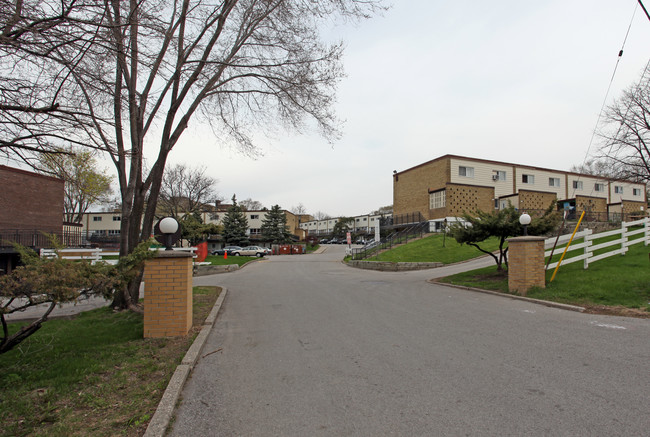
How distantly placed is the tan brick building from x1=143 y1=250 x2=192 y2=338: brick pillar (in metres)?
32.5

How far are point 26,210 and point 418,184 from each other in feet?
111

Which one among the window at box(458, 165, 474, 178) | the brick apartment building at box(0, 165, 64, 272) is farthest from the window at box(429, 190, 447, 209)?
the brick apartment building at box(0, 165, 64, 272)

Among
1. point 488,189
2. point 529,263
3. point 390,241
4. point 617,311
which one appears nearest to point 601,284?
point 529,263

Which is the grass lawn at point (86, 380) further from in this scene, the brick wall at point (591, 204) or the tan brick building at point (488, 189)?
the brick wall at point (591, 204)

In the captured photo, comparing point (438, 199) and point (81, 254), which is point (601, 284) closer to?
point (81, 254)

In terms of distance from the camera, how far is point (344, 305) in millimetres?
9523

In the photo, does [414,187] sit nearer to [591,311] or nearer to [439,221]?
[439,221]

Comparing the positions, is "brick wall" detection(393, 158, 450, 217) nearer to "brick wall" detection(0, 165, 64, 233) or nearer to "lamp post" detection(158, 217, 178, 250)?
"brick wall" detection(0, 165, 64, 233)

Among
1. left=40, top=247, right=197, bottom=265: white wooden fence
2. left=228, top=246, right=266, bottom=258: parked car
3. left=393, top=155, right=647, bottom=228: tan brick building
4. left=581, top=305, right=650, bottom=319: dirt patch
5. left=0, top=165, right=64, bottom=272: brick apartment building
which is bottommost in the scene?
left=228, top=246, right=266, bottom=258: parked car

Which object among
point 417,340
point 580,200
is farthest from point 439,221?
point 417,340

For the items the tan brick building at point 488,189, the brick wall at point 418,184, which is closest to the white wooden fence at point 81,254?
the tan brick building at point 488,189

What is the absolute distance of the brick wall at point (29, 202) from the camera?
78.5 feet

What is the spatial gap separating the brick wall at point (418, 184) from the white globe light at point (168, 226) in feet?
110

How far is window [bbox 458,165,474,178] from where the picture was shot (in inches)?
1508
